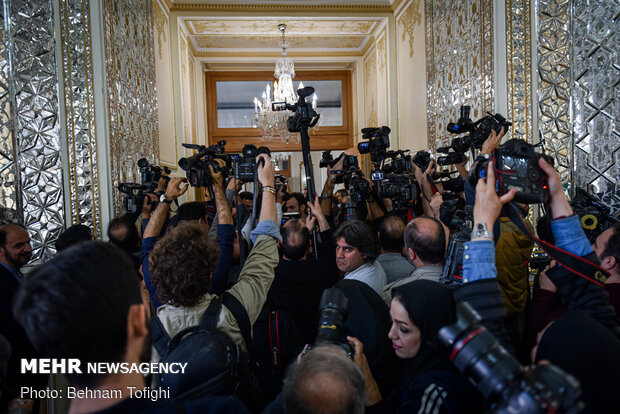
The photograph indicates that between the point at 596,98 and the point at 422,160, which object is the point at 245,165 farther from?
the point at 596,98

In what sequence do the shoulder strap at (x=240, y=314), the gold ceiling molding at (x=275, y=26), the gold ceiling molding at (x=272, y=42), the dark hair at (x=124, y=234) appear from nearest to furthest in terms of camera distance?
the shoulder strap at (x=240, y=314)
the dark hair at (x=124, y=234)
the gold ceiling molding at (x=275, y=26)
the gold ceiling molding at (x=272, y=42)

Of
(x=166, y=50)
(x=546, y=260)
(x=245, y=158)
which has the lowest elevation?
(x=546, y=260)

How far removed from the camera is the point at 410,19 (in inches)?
245

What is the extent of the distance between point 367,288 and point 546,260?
1364 mm

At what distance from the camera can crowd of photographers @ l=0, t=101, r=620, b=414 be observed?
74 cm

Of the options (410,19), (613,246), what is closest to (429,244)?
(613,246)

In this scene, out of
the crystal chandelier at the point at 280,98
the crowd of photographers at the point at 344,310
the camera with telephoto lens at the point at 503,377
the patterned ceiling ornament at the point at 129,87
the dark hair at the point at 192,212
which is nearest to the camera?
the camera with telephoto lens at the point at 503,377

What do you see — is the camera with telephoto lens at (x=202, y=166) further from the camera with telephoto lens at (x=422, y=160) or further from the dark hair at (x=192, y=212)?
the camera with telephoto lens at (x=422, y=160)

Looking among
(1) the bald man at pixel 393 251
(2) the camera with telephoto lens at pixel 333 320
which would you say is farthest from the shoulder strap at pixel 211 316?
(1) the bald man at pixel 393 251

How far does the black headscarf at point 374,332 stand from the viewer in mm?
1507

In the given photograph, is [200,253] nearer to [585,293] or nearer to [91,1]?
[585,293]

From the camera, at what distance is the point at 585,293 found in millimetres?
1197

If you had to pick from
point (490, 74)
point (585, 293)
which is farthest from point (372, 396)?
point (490, 74)

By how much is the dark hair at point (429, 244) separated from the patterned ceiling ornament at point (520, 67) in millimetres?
2438
